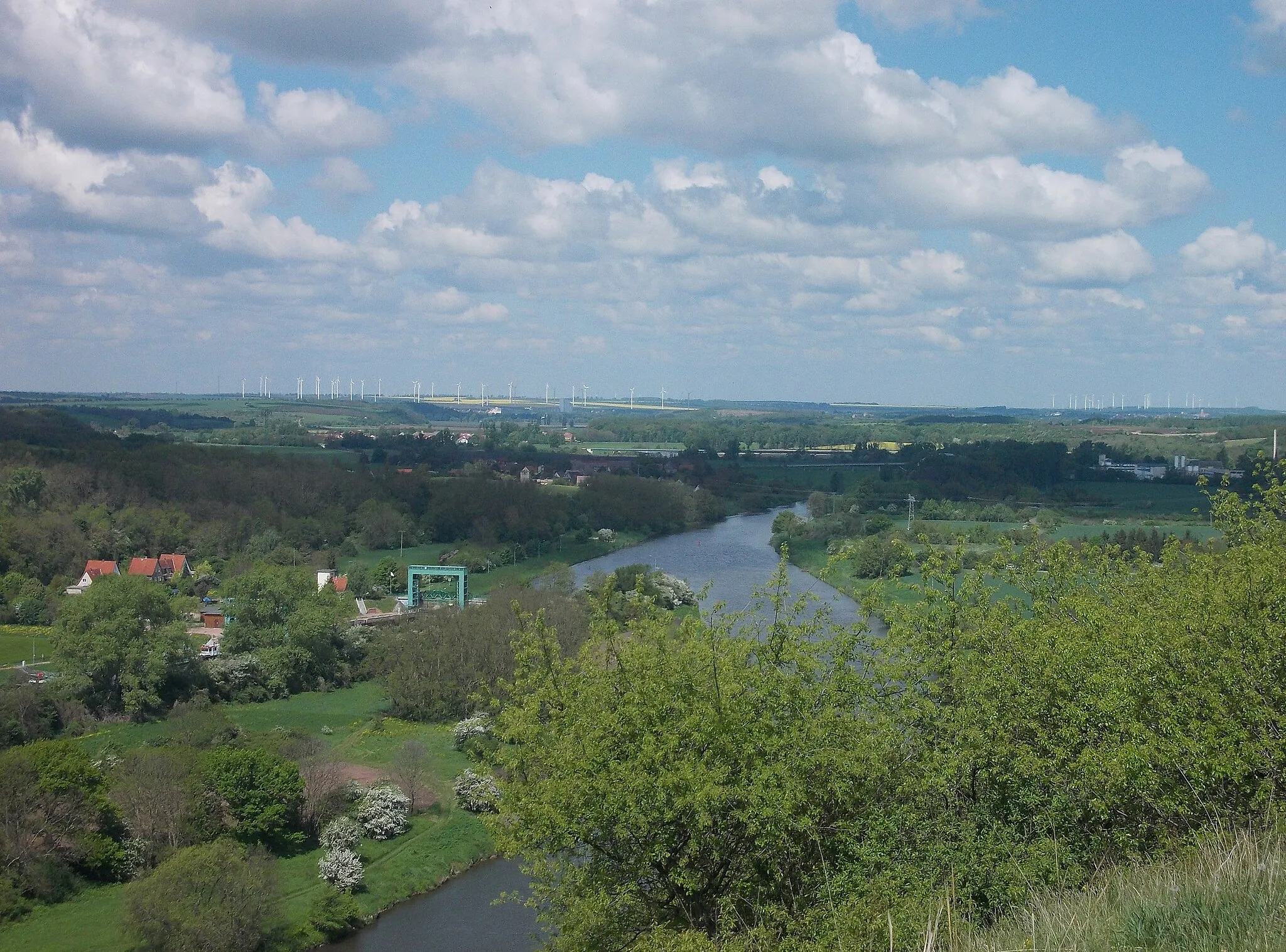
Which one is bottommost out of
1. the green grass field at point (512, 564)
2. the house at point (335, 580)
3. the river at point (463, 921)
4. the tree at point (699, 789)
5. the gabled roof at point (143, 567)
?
the river at point (463, 921)

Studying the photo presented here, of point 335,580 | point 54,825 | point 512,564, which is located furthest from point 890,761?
point 512,564

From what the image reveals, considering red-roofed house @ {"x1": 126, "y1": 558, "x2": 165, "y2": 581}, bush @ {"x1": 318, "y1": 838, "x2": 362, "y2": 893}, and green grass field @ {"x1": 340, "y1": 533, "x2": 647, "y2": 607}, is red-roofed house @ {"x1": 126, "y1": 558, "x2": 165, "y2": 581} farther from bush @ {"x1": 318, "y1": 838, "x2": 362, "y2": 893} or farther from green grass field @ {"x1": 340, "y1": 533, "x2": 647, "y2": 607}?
bush @ {"x1": 318, "y1": 838, "x2": 362, "y2": 893}

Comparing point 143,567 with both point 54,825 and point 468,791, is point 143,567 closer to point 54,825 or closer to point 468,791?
point 468,791

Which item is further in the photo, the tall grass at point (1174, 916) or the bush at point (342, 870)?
the bush at point (342, 870)

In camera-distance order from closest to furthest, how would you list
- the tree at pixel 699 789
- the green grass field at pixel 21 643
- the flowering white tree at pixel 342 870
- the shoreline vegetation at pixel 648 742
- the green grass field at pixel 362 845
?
the shoreline vegetation at pixel 648 742, the tree at pixel 699 789, the green grass field at pixel 362 845, the flowering white tree at pixel 342 870, the green grass field at pixel 21 643

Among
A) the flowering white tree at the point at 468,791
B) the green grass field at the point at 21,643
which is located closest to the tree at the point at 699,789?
the flowering white tree at the point at 468,791

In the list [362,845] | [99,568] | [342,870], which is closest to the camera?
[342,870]

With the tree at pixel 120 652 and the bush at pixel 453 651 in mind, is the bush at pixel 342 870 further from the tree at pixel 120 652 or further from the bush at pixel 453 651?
the tree at pixel 120 652

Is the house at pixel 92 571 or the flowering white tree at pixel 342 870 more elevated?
the house at pixel 92 571
